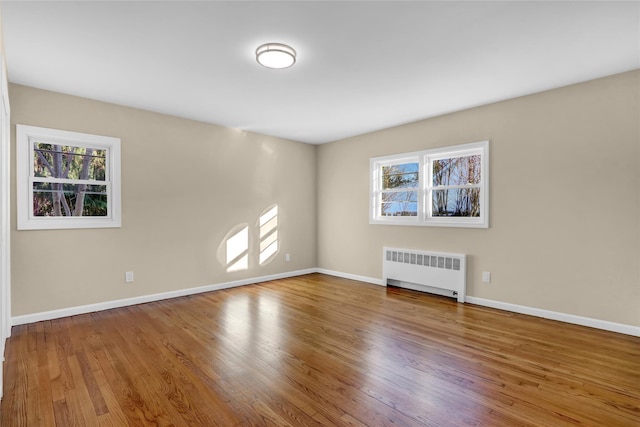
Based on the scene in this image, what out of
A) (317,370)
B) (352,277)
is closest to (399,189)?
(352,277)

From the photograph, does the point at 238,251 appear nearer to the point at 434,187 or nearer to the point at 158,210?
the point at 158,210

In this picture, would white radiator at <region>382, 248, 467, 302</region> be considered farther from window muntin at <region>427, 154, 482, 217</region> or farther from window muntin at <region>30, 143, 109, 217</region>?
window muntin at <region>30, 143, 109, 217</region>

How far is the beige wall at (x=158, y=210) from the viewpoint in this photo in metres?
3.45

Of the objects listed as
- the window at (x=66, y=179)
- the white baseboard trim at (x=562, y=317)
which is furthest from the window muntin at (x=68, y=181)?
the white baseboard trim at (x=562, y=317)

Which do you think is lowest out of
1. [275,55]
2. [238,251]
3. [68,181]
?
[238,251]

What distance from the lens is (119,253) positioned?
155 inches

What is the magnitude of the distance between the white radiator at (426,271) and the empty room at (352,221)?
0.03m

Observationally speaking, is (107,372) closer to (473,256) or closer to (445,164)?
(473,256)

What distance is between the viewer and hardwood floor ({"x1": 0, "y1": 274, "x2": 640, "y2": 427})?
1872mm

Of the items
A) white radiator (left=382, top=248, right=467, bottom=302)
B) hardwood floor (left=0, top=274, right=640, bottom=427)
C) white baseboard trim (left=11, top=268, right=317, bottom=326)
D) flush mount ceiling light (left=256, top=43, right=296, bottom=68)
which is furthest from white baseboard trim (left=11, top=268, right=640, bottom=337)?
flush mount ceiling light (left=256, top=43, right=296, bottom=68)

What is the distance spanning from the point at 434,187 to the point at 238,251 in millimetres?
3204

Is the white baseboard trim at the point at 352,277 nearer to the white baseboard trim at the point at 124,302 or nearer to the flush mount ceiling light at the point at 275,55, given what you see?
the white baseboard trim at the point at 124,302

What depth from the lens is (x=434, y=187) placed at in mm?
4613

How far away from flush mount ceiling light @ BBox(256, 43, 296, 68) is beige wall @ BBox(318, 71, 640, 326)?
8.63 ft
